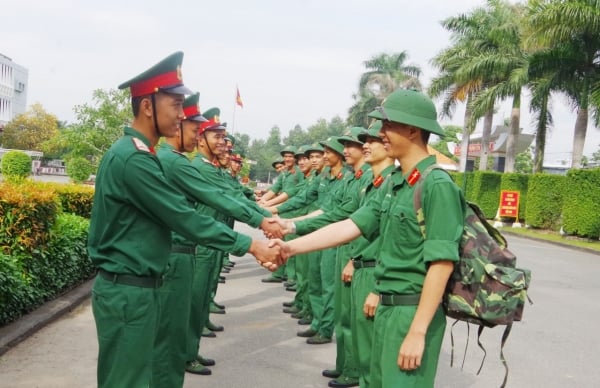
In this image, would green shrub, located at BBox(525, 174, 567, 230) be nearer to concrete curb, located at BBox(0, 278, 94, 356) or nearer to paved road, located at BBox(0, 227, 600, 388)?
paved road, located at BBox(0, 227, 600, 388)

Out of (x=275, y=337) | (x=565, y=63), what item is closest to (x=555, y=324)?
(x=275, y=337)

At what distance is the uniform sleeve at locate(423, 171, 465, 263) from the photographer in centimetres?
281

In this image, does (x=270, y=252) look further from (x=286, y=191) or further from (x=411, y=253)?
(x=286, y=191)

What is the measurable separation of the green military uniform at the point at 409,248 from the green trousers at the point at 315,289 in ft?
13.0

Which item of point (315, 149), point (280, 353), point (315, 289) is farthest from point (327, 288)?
point (315, 149)

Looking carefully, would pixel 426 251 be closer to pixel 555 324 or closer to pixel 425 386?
pixel 425 386

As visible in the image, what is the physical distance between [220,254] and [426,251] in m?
3.82

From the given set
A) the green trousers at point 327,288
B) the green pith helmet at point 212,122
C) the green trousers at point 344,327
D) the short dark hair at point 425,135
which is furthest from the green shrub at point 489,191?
the short dark hair at point 425,135

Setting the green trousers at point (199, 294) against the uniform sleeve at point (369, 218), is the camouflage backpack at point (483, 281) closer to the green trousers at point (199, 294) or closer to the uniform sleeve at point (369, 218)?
the uniform sleeve at point (369, 218)

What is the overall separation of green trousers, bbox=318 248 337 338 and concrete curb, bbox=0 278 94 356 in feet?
9.53

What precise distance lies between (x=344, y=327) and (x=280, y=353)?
1.15m

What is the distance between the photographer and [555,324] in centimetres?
842

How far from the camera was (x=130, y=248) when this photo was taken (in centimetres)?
314

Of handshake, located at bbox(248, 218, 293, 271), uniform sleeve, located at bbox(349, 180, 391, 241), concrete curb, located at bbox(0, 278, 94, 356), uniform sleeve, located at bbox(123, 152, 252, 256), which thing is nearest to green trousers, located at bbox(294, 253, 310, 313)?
concrete curb, located at bbox(0, 278, 94, 356)
